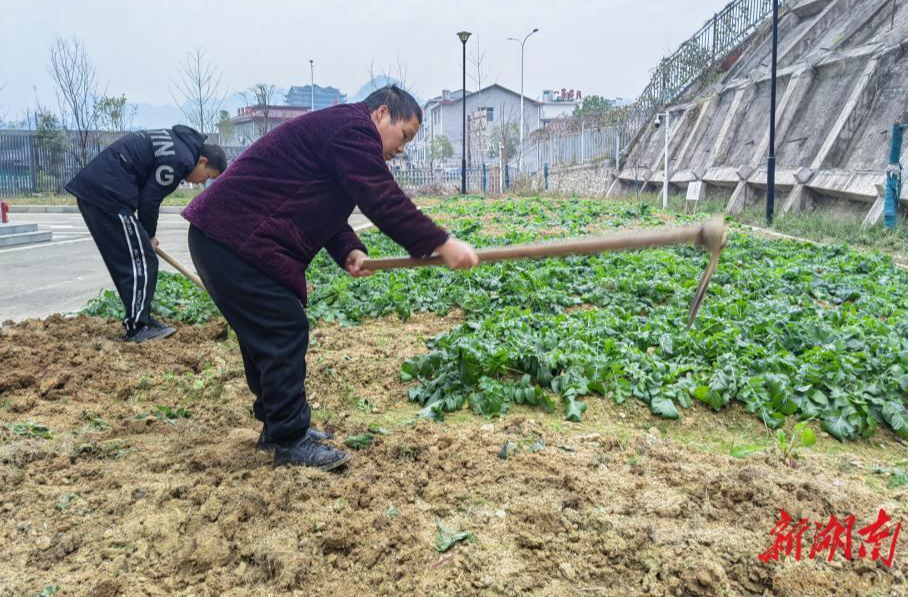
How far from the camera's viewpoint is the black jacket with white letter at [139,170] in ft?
18.1

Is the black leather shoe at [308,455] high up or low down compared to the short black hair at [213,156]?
down

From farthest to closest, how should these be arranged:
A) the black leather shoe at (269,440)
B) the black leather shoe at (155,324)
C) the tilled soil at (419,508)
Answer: the black leather shoe at (155,324) → the black leather shoe at (269,440) → the tilled soil at (419,508)

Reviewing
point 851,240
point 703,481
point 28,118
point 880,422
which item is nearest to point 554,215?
point 851,240

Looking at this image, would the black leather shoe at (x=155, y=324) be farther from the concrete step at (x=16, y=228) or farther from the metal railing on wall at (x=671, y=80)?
the metal railing on wall at (x=671, y=80)

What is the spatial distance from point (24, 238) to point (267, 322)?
12247 millimetres

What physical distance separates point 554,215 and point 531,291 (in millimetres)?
8366

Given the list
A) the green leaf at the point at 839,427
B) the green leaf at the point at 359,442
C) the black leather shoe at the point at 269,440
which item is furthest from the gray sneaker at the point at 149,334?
the green leaf at the point at 839,427

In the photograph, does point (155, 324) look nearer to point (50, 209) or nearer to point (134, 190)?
point (134, 190)

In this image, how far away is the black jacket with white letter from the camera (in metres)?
5.52

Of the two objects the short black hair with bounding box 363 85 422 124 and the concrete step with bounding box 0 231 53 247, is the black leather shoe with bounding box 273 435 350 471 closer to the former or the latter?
the short black hair with bounding box 363 85 422 124

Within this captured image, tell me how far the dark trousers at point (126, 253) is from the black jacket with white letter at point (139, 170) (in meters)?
0.11

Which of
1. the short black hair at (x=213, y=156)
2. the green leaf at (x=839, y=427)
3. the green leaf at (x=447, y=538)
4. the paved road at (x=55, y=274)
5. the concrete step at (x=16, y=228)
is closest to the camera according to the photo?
the green leaf at (x=447, y=538)
